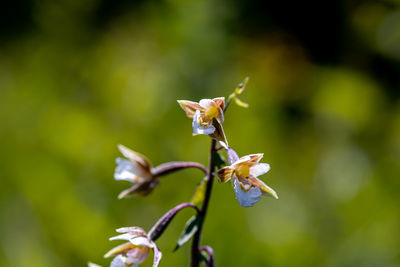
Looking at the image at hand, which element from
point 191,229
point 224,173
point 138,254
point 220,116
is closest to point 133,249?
point 138,254

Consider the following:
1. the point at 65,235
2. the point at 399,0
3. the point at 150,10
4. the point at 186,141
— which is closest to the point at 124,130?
the point at 186,141

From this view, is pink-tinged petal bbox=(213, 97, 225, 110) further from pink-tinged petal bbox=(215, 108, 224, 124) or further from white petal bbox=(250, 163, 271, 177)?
white petal bbox=(250, 163, 271, 177)

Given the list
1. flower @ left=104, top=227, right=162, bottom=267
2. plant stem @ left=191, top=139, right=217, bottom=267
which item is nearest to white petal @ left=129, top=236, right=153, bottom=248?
flower @ left=104, top=227, right=162, bottom=267

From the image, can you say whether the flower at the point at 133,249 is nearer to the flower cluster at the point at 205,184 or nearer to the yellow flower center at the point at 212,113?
the flower cluster at the point at 205,184

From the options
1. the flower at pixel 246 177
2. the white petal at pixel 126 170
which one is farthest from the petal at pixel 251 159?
the white petal at pixel 126 170

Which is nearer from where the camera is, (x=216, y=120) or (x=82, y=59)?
(x=216, y=120)

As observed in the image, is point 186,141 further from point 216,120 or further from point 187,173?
point 216,120
